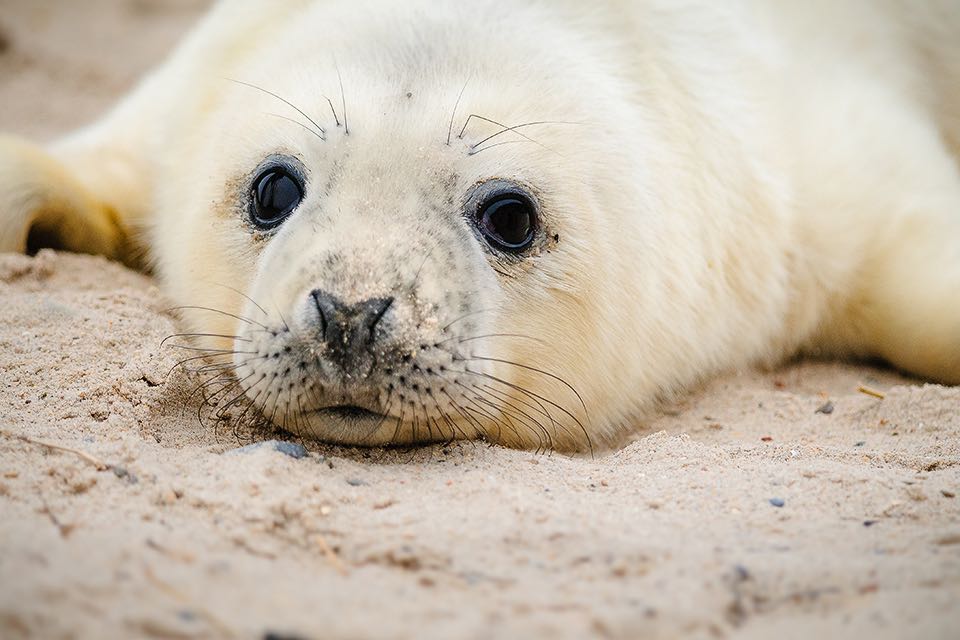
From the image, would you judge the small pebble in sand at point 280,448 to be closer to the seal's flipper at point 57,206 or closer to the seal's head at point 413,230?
the seal's head at point 413,230

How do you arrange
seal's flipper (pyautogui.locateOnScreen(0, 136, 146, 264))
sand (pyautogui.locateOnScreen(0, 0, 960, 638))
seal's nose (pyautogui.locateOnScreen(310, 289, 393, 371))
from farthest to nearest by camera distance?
seal's flipper (pyautogui.locateOnScreen(0, 136, 146, 264))
seal's nose (pyautogui.locateOnScreen(310, 289, 393, 371))
sand (pyautogui.locateOnScreen(0, 0, 960, 638))

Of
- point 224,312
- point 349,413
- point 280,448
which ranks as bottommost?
point 280,448

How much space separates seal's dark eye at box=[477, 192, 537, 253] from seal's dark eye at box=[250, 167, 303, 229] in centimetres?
Result: 50

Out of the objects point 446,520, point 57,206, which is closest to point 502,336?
point 446,520

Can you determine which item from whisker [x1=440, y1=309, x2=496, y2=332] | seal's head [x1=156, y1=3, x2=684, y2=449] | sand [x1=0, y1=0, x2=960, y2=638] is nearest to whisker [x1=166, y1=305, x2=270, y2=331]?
seal's head [x1=156, y1=3, x2=684, y2=449]

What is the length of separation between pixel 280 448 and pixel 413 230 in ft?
1.97

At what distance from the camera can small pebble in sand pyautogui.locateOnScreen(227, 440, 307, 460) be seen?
226 centimetres

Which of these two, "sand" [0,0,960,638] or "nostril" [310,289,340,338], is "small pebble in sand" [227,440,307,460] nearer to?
"sand" [0,0,960,638]

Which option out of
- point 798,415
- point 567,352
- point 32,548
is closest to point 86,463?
point 32,548

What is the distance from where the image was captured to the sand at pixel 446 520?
61.9 inches

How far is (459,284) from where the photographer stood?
2441 millimetres

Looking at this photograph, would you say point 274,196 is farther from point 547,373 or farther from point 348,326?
point 547,373

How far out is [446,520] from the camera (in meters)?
1.96

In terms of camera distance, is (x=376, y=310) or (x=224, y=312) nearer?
(x=376, y=310)
